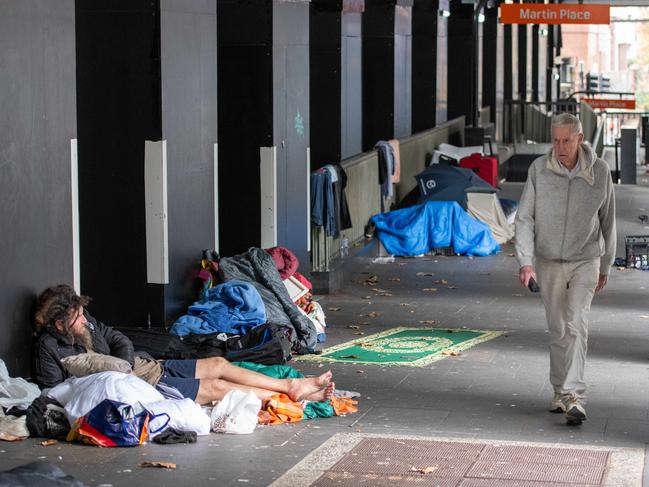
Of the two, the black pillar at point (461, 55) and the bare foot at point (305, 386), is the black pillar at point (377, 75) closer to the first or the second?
the black pillar at point (461, 55)

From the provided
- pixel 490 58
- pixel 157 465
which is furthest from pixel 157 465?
pixel 490 58

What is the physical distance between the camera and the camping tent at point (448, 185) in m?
19.5

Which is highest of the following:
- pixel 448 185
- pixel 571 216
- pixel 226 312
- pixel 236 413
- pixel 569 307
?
pixel 571 216

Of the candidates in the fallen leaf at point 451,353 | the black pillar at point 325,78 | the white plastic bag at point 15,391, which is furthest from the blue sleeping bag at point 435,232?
the white plastic bag at point 15,391

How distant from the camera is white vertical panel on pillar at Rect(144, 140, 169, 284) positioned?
1139 cm

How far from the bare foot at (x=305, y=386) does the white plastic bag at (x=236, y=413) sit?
0.32 meters

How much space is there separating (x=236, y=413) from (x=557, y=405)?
2151 mm

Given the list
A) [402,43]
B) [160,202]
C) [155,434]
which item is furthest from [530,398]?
[402,43]

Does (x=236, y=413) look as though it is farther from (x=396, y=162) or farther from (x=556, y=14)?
(x=556, y=14)

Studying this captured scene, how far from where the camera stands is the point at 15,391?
8.71 meters

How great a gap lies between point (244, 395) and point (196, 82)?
395 centimetres

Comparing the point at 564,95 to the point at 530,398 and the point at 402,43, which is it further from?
the point at 530,398

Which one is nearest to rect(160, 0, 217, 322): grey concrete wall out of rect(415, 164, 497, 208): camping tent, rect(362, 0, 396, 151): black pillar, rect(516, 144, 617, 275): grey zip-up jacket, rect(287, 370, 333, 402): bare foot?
rect(287, 370, 333, 402): bare foot

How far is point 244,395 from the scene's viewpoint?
29.1 ft
